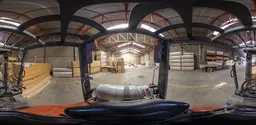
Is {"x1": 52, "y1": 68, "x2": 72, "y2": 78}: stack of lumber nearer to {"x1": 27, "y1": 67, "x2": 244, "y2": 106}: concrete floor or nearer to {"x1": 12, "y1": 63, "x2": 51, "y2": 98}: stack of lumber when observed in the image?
{"x1": 27, "y1": 67, "x2": 244, "y2": 106}: concrete floor

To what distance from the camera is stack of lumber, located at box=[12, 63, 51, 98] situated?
2.34 meters

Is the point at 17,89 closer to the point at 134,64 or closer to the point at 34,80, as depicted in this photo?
the point at 34,80

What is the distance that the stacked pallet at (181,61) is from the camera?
2314mm

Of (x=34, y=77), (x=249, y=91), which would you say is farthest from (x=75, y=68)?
(x=249, y=91)

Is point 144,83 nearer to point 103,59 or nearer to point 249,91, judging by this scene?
point 103,59

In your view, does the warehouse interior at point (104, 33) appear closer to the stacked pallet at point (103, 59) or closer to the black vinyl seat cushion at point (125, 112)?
the stacked pallet at point (103, 59)

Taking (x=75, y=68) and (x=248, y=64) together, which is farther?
(x=75, y=68)

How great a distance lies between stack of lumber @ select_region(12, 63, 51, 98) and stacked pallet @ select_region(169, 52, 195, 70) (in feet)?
8.90

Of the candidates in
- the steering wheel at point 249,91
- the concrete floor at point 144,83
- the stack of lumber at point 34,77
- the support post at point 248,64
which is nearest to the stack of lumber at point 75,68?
the concrete floor at point 144,83

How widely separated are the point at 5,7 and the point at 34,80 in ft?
6.86

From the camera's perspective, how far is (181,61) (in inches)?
103

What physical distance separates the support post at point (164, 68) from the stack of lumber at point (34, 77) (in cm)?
228

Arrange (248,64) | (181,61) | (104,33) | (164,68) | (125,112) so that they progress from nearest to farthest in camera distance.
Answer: (125,112) < (104,33) < (164,68) < (248,64) < (181,61)

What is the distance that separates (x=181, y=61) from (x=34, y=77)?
3.65 m
